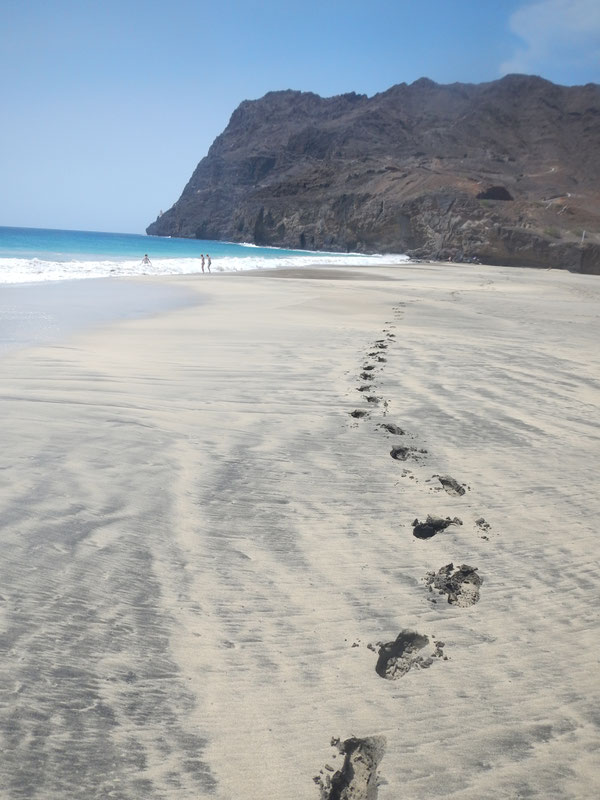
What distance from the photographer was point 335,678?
1862 millimetres

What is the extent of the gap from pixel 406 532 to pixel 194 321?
757 centimetres

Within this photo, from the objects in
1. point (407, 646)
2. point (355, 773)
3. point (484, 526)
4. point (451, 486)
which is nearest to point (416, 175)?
point (451, 486)

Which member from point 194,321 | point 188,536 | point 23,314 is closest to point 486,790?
point 188,536

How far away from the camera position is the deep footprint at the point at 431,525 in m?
2.76

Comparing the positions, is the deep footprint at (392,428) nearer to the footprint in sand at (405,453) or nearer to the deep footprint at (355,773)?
the footprint in sand at (405,453)

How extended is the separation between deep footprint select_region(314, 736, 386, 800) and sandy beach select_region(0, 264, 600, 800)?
12 mm

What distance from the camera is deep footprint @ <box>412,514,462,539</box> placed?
276cm

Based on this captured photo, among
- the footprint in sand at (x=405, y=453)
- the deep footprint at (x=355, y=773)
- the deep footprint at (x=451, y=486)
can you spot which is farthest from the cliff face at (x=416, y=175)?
the deep footprint at (x=355, y=773)

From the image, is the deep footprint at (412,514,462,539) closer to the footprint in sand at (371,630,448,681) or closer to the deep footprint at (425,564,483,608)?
the deep footprint at (425,564,483,608)

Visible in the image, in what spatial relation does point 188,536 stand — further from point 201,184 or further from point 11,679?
point 201,184

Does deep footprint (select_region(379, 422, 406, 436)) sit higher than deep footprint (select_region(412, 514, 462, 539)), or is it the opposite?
deep footprint (select_region(379, 422, 406, 436))

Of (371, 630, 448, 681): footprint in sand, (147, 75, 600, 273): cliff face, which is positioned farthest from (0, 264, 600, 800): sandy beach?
(147, 75, 600, 273): cliff face

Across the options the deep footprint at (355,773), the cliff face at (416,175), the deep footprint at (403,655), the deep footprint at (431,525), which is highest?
the cliff face at (416,175)

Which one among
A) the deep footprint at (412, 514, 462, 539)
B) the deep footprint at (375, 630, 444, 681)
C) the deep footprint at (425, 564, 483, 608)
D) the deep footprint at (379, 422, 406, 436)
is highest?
the deep footprint at (379, 422, 406, 436)
